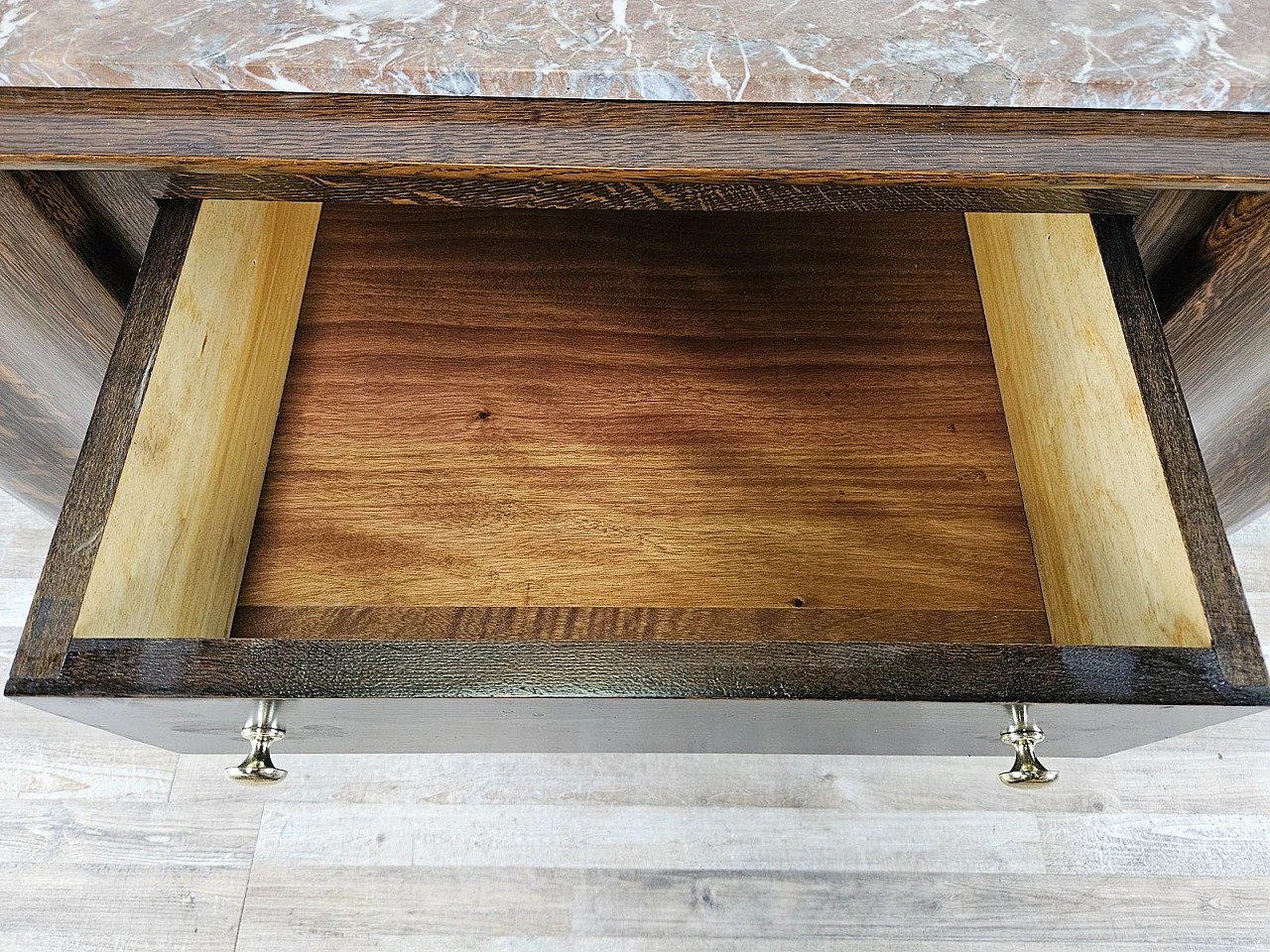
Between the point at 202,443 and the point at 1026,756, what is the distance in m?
0.46

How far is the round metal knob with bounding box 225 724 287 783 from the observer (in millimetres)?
435

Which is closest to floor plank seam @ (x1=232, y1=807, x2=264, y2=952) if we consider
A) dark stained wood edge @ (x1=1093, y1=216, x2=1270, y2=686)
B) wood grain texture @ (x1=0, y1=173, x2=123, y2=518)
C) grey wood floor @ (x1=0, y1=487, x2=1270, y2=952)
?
grey wood floor @ (x1=0, y1=487, x2=1270, y2=952)

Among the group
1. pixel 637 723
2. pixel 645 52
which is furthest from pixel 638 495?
pixel 645 52

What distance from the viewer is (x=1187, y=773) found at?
76 centimetres

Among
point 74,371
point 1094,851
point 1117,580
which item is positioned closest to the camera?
point 1117,580

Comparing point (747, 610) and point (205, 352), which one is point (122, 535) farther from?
point (747, 610)

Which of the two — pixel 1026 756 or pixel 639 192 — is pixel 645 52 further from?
pixel 1026 756

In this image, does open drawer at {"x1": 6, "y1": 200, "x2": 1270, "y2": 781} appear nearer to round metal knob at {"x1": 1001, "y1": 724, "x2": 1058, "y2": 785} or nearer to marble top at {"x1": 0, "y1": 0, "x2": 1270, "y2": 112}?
round metal knob at {"x1": 1001, "y1": 724, "x2": 1058, "y2": 785}

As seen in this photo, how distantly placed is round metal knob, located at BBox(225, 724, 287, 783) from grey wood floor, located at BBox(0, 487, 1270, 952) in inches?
12.0

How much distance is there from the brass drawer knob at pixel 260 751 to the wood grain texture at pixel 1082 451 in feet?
1.39

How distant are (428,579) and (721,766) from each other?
1.06ft

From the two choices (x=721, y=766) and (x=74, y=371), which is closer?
(x=74, y=371)

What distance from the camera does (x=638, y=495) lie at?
59cm

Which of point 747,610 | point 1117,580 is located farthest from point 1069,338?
point 747,610
